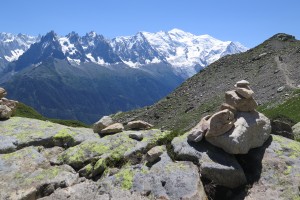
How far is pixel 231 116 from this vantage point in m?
18.3

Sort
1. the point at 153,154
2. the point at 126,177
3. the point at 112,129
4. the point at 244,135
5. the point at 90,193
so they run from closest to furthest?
1. the point at 90,193
2. the point at 126,177
3. the point at 153,154
4. the point at 244,135
5. the point at 112,129

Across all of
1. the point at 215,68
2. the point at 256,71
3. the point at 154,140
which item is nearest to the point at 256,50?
the point at 215,68

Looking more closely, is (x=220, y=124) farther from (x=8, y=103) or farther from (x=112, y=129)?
(x=8, y=103)

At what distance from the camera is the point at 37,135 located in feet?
67.9

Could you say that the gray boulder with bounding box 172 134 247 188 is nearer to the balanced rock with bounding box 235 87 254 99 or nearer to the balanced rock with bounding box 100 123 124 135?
the balanced rock with bounding box 235 87 254 99

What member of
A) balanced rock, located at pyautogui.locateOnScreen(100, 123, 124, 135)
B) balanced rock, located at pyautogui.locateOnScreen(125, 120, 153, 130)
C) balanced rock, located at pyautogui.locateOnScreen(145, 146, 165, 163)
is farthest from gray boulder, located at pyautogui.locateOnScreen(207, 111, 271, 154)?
balanced rock, located at pyautogui.locateOnScreen(100, 123, 124, 135)

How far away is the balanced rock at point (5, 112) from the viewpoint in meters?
23.0

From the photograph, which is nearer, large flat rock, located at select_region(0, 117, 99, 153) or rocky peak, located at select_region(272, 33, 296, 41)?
large flat rock, located at select_region(0, 117, 99, 153)

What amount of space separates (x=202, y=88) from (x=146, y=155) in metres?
87.1

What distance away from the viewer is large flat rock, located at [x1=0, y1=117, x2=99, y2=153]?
1994cm

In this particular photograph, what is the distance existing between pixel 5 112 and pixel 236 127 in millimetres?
13114

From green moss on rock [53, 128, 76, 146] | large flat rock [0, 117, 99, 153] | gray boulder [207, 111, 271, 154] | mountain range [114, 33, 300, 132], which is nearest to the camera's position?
gray boulder [207, 111, 271, 154]

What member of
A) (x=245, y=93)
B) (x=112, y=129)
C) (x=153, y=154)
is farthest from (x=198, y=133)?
(x=112, y=129)

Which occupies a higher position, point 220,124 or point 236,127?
point 220,124
